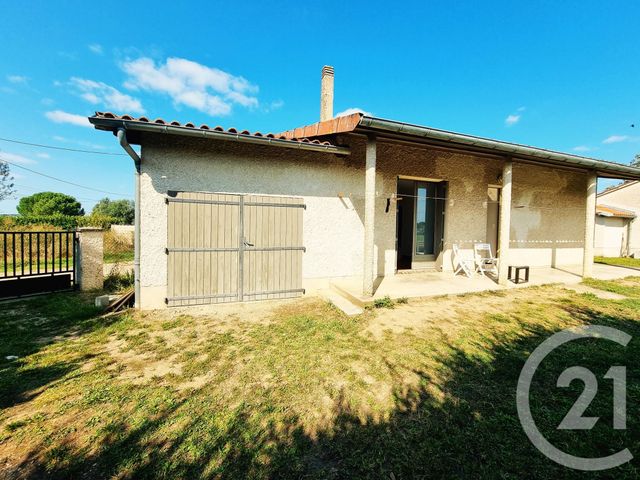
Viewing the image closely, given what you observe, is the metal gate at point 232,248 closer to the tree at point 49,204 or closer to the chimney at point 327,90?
the chimney at point 327,90

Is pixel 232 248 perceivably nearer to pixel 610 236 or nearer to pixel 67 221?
pixel 610 236

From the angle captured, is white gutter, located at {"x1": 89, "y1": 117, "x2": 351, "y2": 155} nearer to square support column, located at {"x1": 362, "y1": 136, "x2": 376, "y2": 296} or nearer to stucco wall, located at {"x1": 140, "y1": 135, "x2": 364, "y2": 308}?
stucco wall, located at {"x1": 140, "y1": 135, "x2": 364, "y2": 308}

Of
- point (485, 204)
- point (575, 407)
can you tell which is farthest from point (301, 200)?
point (485, 204)

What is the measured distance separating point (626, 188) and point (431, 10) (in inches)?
723

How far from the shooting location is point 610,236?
1516cm

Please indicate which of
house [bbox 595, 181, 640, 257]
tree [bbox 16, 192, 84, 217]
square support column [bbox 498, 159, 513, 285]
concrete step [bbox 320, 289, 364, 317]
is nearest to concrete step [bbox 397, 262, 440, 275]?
square support column [bbox 498, 159, 513, 285]

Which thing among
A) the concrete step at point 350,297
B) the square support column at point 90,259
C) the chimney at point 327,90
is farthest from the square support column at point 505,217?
the square support column at point 90,259

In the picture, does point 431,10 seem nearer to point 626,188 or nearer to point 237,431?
point 237,431

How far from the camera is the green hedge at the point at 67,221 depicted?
18.2 metres

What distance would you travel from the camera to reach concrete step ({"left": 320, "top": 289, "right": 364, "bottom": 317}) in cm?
500

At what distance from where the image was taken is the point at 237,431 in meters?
2.18

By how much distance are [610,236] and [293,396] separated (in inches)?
827

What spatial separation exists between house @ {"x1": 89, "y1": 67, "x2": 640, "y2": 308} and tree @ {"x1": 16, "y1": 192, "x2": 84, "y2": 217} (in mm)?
59740

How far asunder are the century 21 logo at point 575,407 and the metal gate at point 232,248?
14.1 feet
